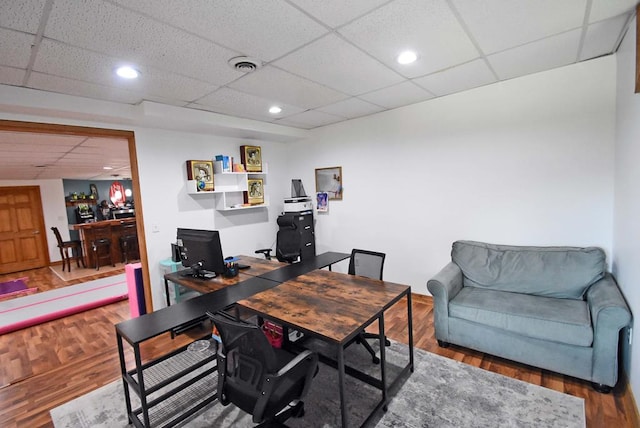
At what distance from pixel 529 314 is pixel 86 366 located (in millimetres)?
3929

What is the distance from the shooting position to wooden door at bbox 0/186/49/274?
726 cm

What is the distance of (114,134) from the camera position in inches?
128

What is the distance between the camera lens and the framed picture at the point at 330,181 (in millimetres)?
4516

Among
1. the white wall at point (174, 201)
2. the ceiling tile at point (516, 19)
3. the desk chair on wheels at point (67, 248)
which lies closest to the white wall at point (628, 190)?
the ceiling tile at point (516, 19)

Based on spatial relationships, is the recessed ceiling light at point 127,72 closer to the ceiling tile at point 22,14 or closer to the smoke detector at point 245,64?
the ceiling tile at point 22,14

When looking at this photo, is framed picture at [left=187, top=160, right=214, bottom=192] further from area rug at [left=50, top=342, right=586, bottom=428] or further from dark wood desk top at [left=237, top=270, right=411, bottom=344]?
area rug at [left=50, top=342, right=586, bottom=428]

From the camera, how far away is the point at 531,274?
107 inches

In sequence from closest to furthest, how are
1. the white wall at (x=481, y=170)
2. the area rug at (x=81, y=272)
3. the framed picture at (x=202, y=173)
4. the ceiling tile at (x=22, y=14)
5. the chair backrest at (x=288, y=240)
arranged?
the ceiling tile at (x=22, y=14)
the white wall at (x=481, y=170)
the framed picture at (x=202, y=173)
the chair backrest at (x=288, y=240)
the area rug at (x=81, y=272)

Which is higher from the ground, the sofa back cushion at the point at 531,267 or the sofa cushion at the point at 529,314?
the sofa back cushion at the point at 531,267

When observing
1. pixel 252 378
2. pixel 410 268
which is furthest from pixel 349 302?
pixel 410 268

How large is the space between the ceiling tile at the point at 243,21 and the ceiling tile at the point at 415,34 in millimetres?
308

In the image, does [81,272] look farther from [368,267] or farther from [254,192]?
[368,267]

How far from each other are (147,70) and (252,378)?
91.4 inches

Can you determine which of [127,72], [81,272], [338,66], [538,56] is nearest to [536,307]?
[538,56]
